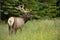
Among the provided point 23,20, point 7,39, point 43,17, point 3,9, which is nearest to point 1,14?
point 3,9

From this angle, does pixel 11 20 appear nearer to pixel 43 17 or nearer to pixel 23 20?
pixel 23 20

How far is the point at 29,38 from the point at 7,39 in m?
0.84

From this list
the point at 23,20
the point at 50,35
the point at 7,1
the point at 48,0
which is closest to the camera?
the point at 50,35

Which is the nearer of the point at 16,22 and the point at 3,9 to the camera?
the point at 16,22

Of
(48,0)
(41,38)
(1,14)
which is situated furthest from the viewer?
(48,0)

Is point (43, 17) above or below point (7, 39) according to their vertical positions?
below

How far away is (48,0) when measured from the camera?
23500 millimetres

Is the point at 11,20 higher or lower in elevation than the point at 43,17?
higher

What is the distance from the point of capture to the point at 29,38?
29.5 feet

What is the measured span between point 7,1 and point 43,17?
427 cm

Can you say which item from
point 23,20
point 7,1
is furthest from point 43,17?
point 23,20

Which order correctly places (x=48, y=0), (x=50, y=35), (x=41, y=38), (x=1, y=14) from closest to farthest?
(x=41, y=38) < (x=50, y=35) < (x=1, y=14) < (x=48, y=0)

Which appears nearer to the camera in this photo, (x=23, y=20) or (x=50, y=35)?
(x=50, y=35)

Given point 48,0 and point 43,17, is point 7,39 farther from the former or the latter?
point 48,0
